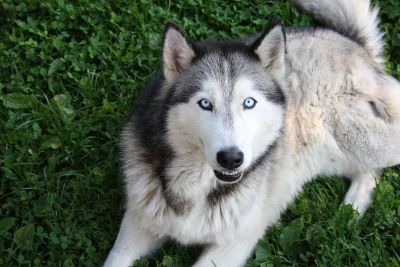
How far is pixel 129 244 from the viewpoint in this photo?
3.66m

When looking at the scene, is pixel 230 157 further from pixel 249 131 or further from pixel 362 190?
pixel 362 190

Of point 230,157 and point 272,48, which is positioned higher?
point 272,48

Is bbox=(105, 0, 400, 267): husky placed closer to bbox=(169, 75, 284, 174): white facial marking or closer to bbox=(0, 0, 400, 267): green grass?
bbox=(169, 75, 284, 174): white facial marking

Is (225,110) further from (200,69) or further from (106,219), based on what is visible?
(106,219)

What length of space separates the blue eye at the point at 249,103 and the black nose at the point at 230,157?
0.31 m

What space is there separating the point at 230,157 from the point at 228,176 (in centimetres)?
32

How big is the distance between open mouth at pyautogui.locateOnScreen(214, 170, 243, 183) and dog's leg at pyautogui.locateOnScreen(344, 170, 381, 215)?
1250 millimetres

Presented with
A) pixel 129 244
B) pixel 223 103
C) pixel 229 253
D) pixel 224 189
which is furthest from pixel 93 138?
pixel 223 103

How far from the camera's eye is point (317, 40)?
14.4 ft

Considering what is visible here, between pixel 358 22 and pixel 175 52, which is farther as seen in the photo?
pixel 358 22

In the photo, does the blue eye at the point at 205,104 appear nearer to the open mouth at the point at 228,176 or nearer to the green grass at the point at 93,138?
the open mouth at the point at 228,176

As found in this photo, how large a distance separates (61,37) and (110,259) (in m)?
2.30

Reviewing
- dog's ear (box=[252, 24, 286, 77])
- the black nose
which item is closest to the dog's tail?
dog's ear (box=[252, 24, 286, 77])

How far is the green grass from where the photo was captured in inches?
151
